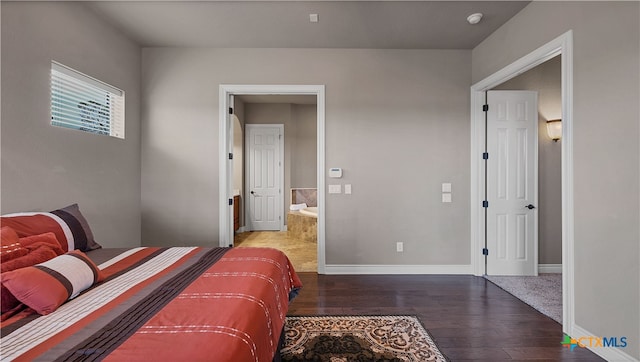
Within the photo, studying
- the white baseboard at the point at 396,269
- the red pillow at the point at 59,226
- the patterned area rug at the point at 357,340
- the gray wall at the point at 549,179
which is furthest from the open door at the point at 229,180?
the gray wall at the point at 549,179


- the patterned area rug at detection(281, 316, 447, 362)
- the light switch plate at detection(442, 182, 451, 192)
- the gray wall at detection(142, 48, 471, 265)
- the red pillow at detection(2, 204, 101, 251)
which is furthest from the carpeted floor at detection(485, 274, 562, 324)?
the red pillow at detection(2, 204, 101, 251)

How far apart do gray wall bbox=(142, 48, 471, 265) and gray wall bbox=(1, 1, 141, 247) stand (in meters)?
0.27

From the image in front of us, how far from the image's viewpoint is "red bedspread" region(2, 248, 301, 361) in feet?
2.83

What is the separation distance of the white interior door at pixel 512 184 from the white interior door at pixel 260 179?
4211 millimetres

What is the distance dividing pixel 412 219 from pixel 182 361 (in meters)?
3.24

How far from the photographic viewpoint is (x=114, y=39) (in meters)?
3.12

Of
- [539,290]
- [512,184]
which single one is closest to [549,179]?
[512,184]

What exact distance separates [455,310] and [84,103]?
4.11m

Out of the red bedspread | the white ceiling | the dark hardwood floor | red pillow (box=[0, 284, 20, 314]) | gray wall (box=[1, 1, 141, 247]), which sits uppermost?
the white ceiling

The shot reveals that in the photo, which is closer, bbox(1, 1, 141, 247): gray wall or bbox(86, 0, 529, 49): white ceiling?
bbox(1, 1, 141, 247): gray wall

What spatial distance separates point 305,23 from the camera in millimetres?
2971

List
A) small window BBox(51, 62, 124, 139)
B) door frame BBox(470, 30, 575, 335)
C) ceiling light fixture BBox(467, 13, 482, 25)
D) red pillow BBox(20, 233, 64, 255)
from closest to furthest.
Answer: red pillow BBox(20, 233, 64, 255) → door frame BBox(470, 30, 575, 335) → small window BBox(51, 62, 124, 139) → ceiling light fixture BBox(467, 13, 482, 25)

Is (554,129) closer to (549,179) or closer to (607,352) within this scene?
(549,179)

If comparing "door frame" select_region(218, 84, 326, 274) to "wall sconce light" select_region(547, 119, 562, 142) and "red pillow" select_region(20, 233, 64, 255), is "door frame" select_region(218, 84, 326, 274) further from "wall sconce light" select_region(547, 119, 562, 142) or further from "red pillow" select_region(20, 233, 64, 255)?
"wall sconce light" select_region(547, 119, 562, 142)
